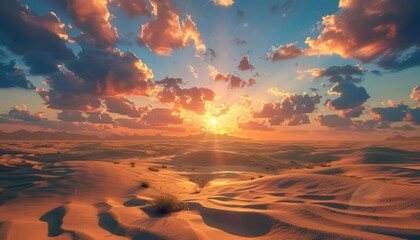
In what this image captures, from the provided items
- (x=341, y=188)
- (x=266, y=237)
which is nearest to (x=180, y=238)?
(x=266, y=237)

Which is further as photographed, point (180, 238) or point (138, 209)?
point (138, 209)

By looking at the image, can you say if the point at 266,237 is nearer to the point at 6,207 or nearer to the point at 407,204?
the point at 407,204

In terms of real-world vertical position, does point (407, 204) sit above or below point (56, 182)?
above

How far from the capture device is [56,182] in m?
10.5

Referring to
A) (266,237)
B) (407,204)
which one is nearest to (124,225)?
(266,237)

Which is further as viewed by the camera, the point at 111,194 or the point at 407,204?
the point at 111,194

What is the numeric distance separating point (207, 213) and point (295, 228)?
2.28m

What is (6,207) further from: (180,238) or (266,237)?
(266,237)

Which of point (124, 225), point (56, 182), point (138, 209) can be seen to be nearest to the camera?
point (124, 225)

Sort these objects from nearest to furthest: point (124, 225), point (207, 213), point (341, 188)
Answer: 1. point (124, 225)
2. point (207, 213)
3. point (341, 188)

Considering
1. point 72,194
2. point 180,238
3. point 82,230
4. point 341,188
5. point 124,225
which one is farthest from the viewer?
point 72,194

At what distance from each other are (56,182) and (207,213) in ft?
25.7

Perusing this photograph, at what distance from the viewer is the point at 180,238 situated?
14.4ft

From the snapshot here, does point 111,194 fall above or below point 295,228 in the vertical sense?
below
